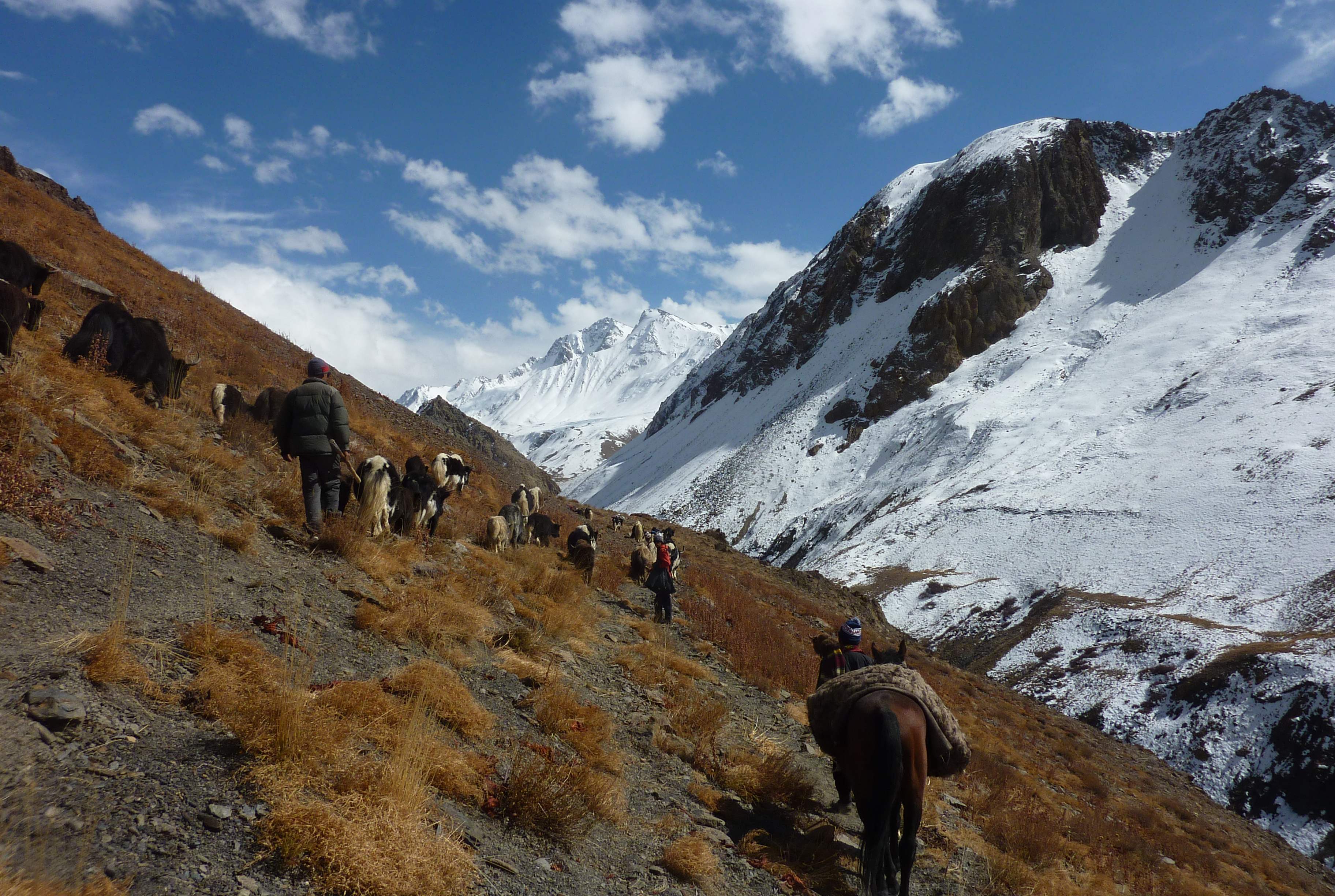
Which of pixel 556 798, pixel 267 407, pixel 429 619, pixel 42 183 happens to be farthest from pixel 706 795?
pixel 42 183

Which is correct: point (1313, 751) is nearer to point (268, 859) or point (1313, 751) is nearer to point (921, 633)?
point (921, 633)

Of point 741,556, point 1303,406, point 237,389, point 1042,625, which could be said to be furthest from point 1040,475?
point 237,389

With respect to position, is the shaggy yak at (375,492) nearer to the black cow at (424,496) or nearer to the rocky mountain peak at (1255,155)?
the black cow at (424,496)

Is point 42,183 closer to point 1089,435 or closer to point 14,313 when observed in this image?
point 14,313

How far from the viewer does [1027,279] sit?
82.1 metres

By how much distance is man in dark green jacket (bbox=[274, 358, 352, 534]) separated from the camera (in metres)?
6.99

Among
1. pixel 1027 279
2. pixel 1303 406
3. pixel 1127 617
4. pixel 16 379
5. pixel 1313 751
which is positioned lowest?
pixel 16 379

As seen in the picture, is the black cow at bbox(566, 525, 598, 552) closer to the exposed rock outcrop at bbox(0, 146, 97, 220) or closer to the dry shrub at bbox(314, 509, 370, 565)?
the dry shrub at bbox(314, 509, 370, 565)

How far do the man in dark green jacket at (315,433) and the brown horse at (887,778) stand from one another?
5.83 m

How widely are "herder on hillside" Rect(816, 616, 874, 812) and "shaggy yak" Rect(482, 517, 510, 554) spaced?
561cm

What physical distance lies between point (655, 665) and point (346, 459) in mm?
4451

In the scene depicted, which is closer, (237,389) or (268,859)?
(268,859)

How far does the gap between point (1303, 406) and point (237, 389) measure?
5394 cm

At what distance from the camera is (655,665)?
8.16 m
